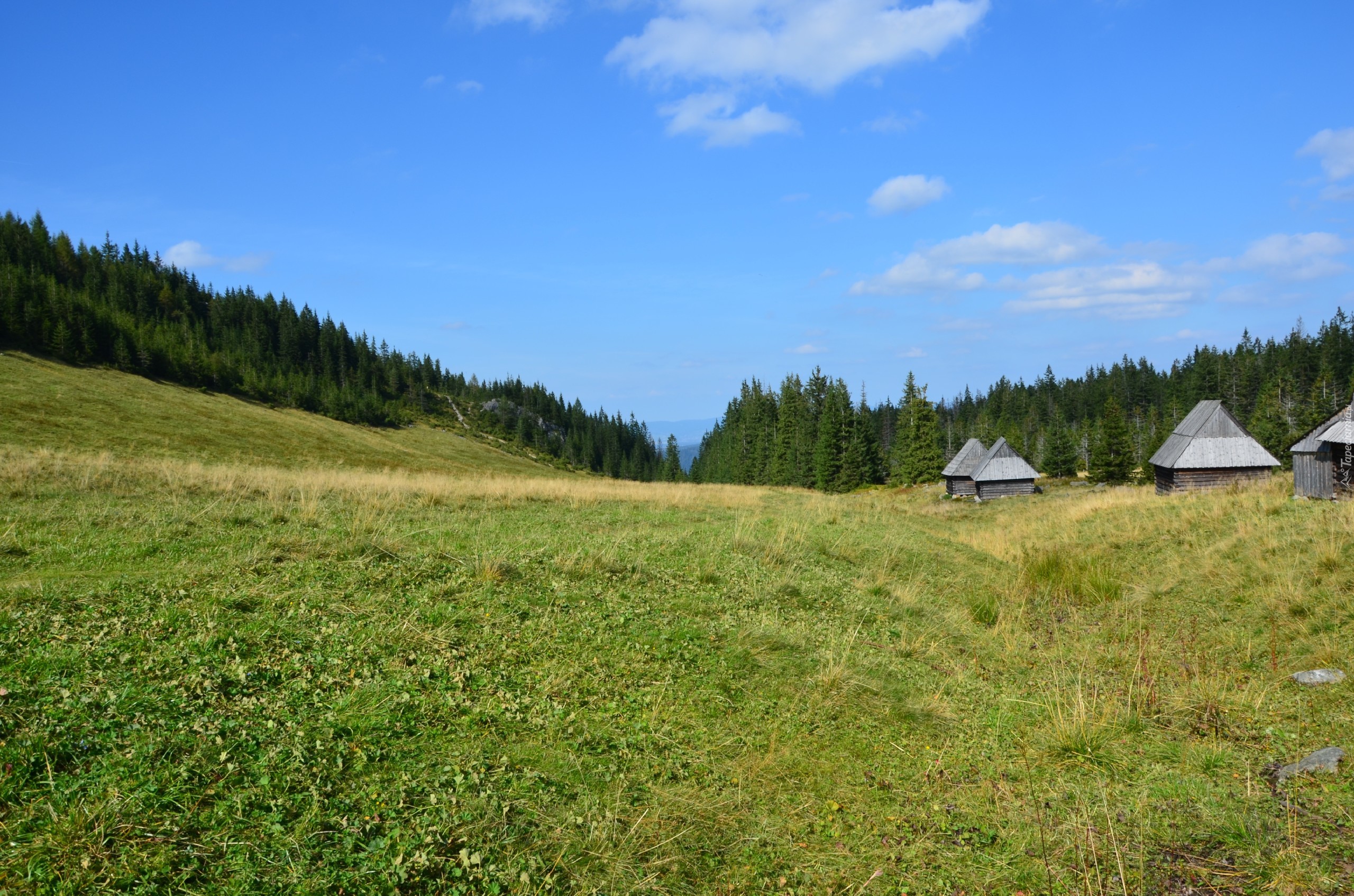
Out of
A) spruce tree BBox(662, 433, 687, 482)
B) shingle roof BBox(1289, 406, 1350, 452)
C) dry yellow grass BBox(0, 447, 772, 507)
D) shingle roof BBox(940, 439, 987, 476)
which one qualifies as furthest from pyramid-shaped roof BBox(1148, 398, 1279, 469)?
spruce tree BBox(662, 433, 687, 482)

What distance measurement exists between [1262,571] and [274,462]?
148ft

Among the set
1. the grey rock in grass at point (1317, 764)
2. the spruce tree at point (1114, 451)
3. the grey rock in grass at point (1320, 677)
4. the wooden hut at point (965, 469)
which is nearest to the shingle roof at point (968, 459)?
the wooden hut at point (965, 469)

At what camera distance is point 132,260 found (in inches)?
4616

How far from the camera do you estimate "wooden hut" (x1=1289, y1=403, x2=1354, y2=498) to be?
20109 millimetres

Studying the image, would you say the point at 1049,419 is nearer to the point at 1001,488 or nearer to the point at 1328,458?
the point at 1001,488

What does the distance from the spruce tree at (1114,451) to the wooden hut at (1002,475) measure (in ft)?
81.3

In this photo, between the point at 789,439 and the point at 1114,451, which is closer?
the point at 1114,451

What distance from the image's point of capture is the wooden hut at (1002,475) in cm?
4531

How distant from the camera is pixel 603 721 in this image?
522 centimetres

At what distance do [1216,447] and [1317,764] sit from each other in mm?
34582

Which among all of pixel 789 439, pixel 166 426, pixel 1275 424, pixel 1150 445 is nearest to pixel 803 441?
pixel 789 439

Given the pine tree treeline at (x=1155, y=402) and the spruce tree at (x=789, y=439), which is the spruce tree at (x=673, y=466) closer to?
the spruce tree at (x=789, y=439)

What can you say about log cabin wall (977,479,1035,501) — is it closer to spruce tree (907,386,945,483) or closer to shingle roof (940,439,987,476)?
shingle roof (940,439,987,476)

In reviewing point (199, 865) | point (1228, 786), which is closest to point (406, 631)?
point (199, 865)
